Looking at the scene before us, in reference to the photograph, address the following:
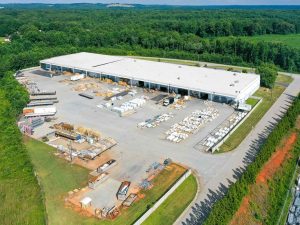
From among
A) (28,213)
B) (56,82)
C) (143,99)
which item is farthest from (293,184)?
(56,82)

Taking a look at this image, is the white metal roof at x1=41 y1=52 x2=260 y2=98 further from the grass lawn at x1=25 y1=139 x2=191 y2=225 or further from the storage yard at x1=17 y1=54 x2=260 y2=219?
the grass lawn at x1=25 y1=139 x2=191 y2=225

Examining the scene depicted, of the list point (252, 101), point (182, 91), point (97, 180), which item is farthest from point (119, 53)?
point (97, 180)

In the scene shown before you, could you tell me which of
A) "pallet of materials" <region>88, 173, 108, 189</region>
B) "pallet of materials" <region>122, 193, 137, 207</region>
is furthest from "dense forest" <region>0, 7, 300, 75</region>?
"pallet of materials" <region>122, 193, 137, 207</region>

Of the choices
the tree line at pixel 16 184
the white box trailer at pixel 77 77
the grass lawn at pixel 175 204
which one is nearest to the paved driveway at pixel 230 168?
the grass lawn at pixel 175 204

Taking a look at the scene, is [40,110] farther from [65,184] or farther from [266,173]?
[266,173]

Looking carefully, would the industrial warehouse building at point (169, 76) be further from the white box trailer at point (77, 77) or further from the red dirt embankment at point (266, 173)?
the red dirt embankment at point (266, 173)
